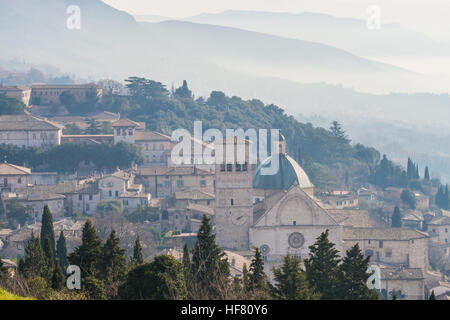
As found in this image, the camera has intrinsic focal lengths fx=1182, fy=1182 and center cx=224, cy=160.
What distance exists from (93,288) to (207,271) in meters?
4.72

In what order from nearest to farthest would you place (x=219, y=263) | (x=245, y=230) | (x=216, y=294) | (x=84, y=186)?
(x=216, y=294) < (x=219, y=263) < (x=245, y=230) < (x=84, y=186)

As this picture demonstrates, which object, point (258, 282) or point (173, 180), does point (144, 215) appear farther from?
point (258, 282)

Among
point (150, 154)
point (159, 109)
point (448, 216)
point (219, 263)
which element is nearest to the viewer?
point (219, 263)

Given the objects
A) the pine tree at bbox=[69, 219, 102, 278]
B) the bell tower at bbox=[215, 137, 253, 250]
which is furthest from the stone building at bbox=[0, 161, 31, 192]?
the pine tree at bbox=[69, 219, 102, 278]

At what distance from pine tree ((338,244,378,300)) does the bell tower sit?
19.0 m

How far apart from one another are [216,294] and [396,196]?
56.9 metres

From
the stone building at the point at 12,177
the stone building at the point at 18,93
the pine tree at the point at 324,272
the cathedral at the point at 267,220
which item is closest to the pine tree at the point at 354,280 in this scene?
the pine tree at the point at 324,272

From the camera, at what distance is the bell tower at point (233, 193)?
55500mm

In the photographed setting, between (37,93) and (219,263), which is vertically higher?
(37,93)

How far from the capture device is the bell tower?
55.5 m

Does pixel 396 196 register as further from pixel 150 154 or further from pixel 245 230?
pixel 245 230

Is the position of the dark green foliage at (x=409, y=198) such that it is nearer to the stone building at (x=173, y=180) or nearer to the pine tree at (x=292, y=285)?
the stone building at (x=173, y=180)

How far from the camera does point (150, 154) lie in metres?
87.6
